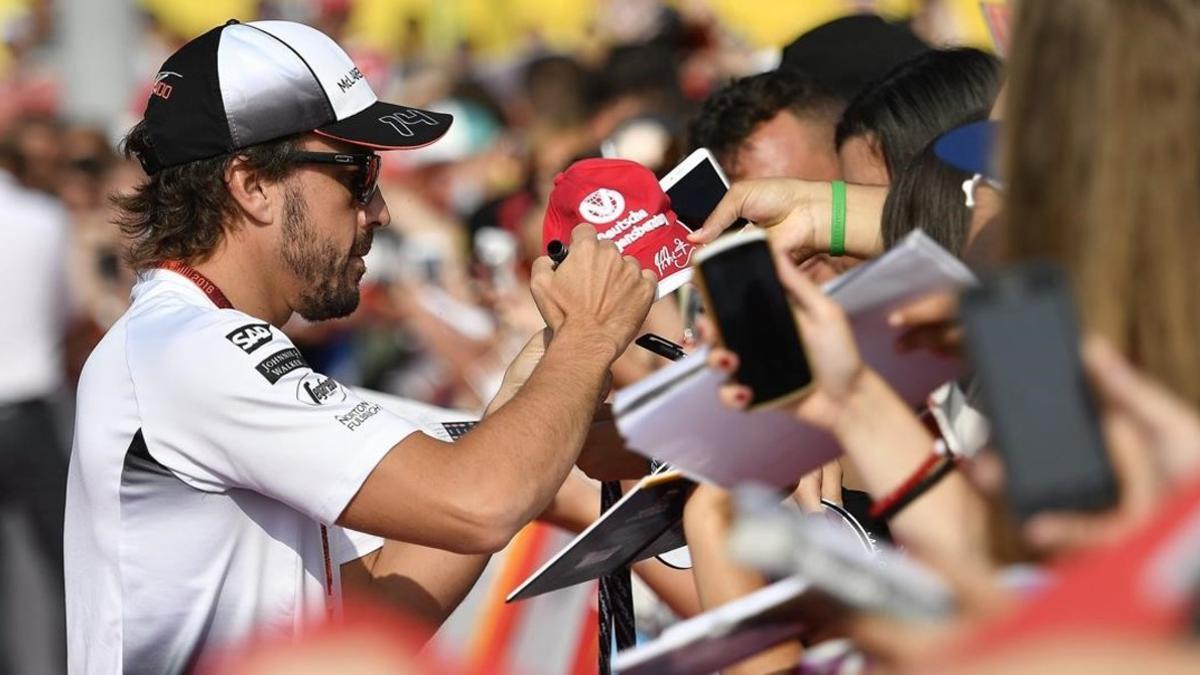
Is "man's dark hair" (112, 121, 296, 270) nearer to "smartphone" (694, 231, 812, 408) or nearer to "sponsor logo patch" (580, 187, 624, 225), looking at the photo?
"sponsor logo patch" (580, 187, 624, 225)

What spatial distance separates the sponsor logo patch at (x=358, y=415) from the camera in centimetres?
304

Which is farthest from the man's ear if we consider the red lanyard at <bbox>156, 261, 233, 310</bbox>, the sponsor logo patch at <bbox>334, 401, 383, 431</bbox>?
the sponsor logo patch at <bbox>334, 401, 383, 431</bbox>

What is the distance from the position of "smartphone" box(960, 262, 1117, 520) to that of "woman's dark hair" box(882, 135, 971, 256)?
1.32 m

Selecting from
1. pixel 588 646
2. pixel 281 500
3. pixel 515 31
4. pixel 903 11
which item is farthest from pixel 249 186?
pixel 515 31

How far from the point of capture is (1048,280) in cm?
160

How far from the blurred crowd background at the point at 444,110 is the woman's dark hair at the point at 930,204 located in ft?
6.21

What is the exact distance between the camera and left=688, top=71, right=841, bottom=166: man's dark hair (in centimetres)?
445

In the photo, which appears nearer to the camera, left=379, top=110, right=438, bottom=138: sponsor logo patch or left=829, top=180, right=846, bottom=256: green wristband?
left=829, top=180, right=846, bottom=256: green wristband

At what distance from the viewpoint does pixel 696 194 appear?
3.42m

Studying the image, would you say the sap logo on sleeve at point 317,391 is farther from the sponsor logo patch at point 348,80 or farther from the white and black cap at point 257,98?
the sponsor logo patch at point 348,80

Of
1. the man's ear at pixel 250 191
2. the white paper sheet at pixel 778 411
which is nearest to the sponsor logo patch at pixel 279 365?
the man's ear at pixel 250 191

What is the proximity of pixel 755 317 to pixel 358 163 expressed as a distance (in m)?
1.63

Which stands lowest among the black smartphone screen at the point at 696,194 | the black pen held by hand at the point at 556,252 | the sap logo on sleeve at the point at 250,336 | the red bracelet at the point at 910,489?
the black smartphone screen at the point at 696,194

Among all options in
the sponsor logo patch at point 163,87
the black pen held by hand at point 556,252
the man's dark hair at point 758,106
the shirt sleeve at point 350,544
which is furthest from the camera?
the man's dark hair at point 758,106
